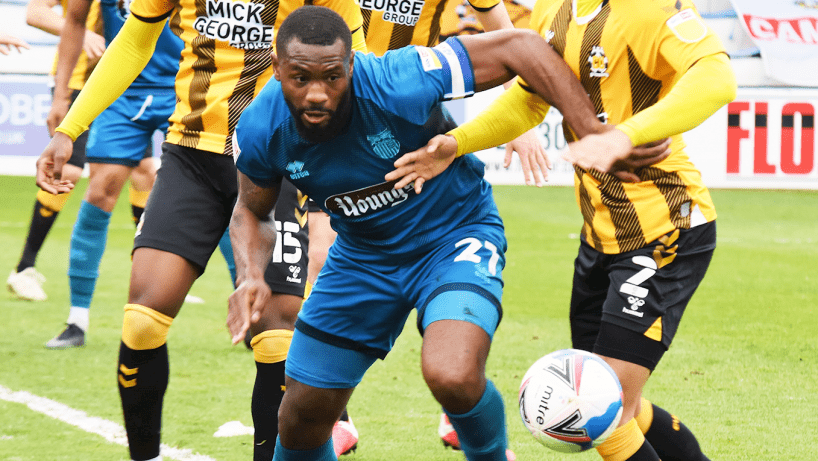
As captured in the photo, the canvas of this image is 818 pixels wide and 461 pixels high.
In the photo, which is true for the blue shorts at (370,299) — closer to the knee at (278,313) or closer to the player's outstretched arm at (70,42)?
the knee at (278,313)

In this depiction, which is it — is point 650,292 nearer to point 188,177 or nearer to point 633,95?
point 633,95

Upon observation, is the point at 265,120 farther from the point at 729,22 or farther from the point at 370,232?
the point at 729,22

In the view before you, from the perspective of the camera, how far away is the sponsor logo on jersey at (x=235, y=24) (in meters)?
3.64

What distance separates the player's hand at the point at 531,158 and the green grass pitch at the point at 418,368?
1.20m

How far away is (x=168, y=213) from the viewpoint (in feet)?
11.7

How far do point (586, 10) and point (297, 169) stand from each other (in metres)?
1.21

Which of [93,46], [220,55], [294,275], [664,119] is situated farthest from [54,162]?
[93,46]

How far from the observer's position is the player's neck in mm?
3488

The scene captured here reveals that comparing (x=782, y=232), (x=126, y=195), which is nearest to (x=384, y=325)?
(x=782, y=232)

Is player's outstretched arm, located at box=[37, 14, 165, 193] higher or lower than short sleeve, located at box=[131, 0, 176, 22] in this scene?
lower

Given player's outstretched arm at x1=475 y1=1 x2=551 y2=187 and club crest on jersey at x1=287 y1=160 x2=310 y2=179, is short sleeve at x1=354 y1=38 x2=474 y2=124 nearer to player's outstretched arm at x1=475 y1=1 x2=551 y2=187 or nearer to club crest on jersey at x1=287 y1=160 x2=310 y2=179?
club crest on jersey at x1=287 y1=160 x2=310 y2=179

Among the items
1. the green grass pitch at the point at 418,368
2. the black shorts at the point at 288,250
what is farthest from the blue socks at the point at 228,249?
the black shorts at the point at 288,250

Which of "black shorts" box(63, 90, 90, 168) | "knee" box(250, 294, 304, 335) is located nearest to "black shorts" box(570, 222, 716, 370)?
"knee" box(250, 294, 304, 335)

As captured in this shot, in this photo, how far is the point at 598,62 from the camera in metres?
3.43
